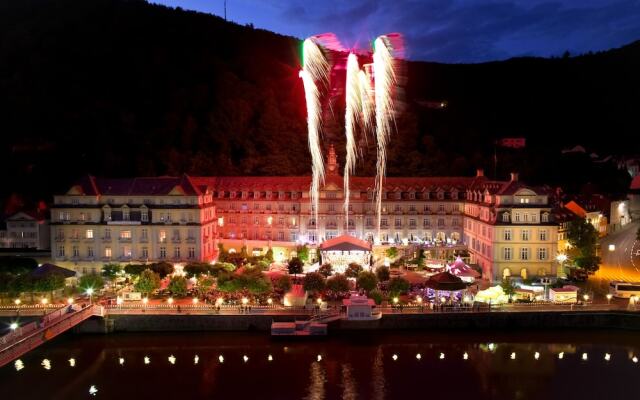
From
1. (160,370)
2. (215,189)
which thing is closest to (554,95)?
(215,189)

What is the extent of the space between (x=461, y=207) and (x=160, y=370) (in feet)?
123

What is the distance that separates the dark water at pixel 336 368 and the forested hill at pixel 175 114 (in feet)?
137

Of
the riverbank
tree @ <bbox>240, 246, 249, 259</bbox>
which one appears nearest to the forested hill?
tree @ <bbox>240, 246, 249, 259</bbox>

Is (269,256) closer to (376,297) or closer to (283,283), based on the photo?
(283,283)

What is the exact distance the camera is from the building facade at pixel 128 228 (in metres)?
52.0

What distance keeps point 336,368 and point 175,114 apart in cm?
6757

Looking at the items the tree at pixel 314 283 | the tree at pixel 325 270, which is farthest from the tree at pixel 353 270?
the tree at pixel 314 283

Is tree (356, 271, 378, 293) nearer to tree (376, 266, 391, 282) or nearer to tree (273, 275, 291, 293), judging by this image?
tree (376, 266, 391, 282)

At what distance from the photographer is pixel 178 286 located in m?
42.6

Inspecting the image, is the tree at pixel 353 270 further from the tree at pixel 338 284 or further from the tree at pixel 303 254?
the tree at pixel 303 254

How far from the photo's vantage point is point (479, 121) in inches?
4835

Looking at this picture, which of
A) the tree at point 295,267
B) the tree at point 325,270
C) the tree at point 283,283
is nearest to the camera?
the tree at point 283,283

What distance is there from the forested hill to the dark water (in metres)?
41.7

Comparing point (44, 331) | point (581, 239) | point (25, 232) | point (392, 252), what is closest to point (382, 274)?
point (392, 252)
